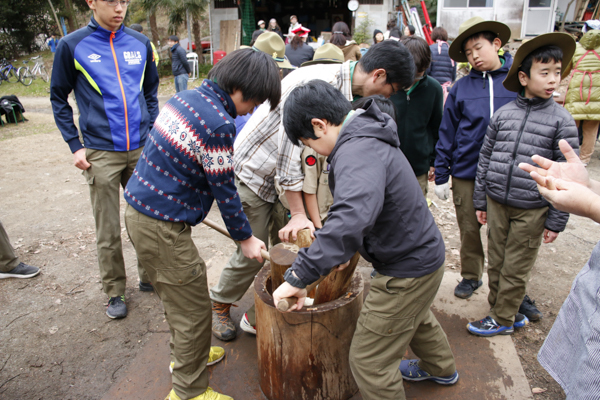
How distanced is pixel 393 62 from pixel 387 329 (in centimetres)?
147

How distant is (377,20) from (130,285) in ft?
55.8

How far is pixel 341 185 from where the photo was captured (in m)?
1.55

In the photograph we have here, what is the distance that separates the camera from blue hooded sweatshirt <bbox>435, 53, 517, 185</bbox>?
2.91 m

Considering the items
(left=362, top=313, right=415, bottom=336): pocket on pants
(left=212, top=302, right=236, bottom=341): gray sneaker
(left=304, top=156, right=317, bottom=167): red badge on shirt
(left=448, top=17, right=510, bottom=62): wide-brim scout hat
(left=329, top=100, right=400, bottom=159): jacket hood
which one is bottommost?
(left=212, top=302, right=236, bottom=341): gray sneaker

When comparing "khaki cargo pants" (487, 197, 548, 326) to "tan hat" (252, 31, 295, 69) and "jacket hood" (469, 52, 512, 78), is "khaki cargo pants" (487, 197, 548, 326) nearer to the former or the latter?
"jacket hood" (469, 52, 512, 78)

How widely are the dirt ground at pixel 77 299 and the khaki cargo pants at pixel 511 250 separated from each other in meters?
0.29

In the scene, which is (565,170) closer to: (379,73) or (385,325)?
(385,325)

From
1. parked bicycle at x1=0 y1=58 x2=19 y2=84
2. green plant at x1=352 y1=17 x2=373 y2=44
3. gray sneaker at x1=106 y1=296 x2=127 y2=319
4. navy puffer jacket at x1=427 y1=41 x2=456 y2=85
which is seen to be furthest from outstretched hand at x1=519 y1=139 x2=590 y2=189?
parked bicycle at x1=0 y1=58 x2=19 y2=84

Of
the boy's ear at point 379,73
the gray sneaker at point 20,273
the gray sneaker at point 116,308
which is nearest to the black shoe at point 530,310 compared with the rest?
the boy's ear at point 379,73

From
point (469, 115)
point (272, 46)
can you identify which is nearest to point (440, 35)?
point (272, 46)

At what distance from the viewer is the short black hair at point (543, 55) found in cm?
248

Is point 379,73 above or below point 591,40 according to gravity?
below

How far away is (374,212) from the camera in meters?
1.53

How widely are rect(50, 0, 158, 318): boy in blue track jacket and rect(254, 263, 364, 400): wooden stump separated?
1453mm
